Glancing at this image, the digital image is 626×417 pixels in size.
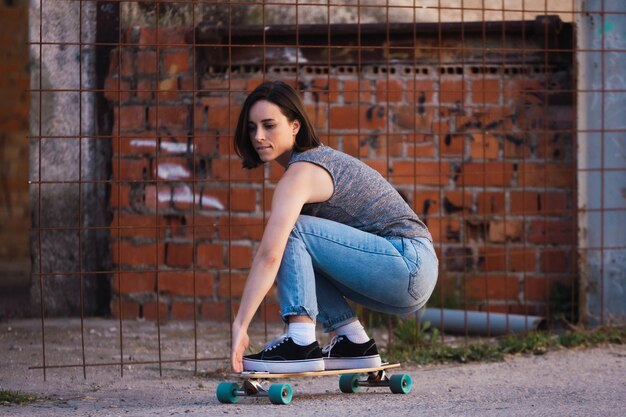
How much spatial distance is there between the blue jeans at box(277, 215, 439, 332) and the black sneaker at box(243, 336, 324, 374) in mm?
104

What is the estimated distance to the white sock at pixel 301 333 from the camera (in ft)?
13.0

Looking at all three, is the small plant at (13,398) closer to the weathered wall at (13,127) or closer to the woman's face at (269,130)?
the woman's face at (269,130)

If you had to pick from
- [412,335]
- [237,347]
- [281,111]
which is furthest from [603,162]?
[237,347]

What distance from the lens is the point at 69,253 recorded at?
246 inches

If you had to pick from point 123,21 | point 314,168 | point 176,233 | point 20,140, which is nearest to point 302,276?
point 314,168

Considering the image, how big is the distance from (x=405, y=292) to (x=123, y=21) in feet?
8.67

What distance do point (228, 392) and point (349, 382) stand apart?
497mm

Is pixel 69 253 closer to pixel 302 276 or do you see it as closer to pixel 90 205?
pixel 90 205

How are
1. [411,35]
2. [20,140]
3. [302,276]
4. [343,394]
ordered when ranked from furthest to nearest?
1. [20,140]
2. [411,35]
3. [343,394]
4. [302,276]

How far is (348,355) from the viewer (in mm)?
4164

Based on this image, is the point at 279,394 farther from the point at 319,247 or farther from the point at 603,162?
the point at 603,162

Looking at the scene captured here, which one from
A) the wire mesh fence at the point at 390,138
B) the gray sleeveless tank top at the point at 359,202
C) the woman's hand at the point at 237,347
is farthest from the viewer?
the wire mesh fence at the point at 390,138

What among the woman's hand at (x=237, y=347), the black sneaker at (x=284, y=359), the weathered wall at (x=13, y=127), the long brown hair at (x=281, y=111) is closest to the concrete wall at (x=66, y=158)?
the long brown hair at (x=281, y=111)

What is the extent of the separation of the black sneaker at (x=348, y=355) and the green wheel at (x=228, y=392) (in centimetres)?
34
